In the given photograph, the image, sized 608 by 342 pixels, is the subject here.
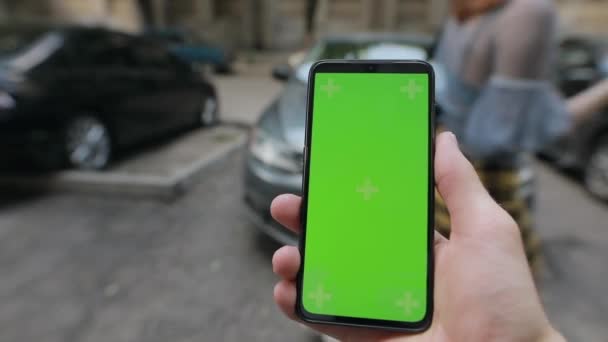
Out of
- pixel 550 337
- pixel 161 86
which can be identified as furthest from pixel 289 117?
pixel 161 86

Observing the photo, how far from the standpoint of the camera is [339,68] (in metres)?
1.17

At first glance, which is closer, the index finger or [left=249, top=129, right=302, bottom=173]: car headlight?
the index finger

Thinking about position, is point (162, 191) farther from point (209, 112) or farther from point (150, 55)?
point (209, 112)

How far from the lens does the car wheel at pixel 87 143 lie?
449 centimetres

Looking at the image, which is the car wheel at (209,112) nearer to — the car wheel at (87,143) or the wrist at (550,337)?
the car wheel at (87,143)

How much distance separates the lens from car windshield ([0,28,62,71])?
13.6 ft

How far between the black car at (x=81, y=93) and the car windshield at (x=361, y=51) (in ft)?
7.24

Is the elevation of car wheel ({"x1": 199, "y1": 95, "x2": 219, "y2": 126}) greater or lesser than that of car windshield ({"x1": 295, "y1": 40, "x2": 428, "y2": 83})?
lesser

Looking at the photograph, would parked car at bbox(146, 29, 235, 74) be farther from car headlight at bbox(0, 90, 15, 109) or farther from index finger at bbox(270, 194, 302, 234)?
index finger at bbox(270, 194, 302, 234)

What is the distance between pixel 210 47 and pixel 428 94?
13481mm

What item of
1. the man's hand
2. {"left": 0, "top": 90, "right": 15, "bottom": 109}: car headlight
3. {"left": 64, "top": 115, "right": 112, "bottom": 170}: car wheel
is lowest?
{"left": 64, "top": 115, "right": 112, "bottom": 170}: car wheel

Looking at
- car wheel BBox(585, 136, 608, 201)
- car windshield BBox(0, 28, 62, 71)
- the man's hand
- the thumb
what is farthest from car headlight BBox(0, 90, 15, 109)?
car wheel BBox(585, 136, 608, 201)

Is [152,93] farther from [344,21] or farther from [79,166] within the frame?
[344,21]

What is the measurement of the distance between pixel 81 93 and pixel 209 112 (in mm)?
2610
